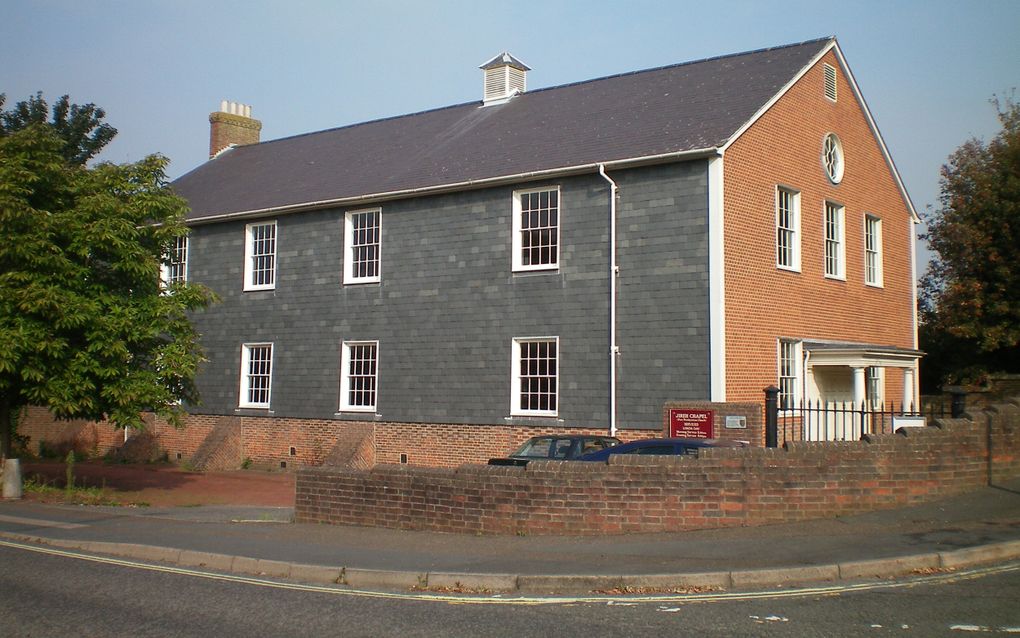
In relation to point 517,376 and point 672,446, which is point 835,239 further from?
point 672,446

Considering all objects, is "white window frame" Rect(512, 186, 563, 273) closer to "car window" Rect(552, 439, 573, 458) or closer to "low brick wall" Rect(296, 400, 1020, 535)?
"car window" Rect(552, 439, 573, 458)

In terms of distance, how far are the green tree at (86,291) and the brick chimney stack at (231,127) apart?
1771 centimetres

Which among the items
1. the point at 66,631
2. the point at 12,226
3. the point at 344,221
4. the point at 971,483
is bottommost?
the point at 66,631

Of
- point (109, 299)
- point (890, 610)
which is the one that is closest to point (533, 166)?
point (109, 299)

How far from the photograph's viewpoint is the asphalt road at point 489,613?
8.09 meters

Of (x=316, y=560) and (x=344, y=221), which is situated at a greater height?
(x=344, y=221)

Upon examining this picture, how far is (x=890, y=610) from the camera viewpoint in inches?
336

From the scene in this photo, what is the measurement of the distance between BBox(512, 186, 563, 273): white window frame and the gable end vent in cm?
782

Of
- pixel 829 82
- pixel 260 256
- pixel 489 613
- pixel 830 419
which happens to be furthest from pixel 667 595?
pixel 260 256

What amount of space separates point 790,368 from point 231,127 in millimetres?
25391

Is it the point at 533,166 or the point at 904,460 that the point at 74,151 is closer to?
the point at 533,166

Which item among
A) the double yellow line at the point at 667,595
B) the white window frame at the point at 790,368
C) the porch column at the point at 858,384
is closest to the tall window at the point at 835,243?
the white window frame at the point at 790,368

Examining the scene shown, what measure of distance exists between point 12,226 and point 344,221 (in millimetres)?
9736

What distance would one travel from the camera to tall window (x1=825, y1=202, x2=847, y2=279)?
2483cm
